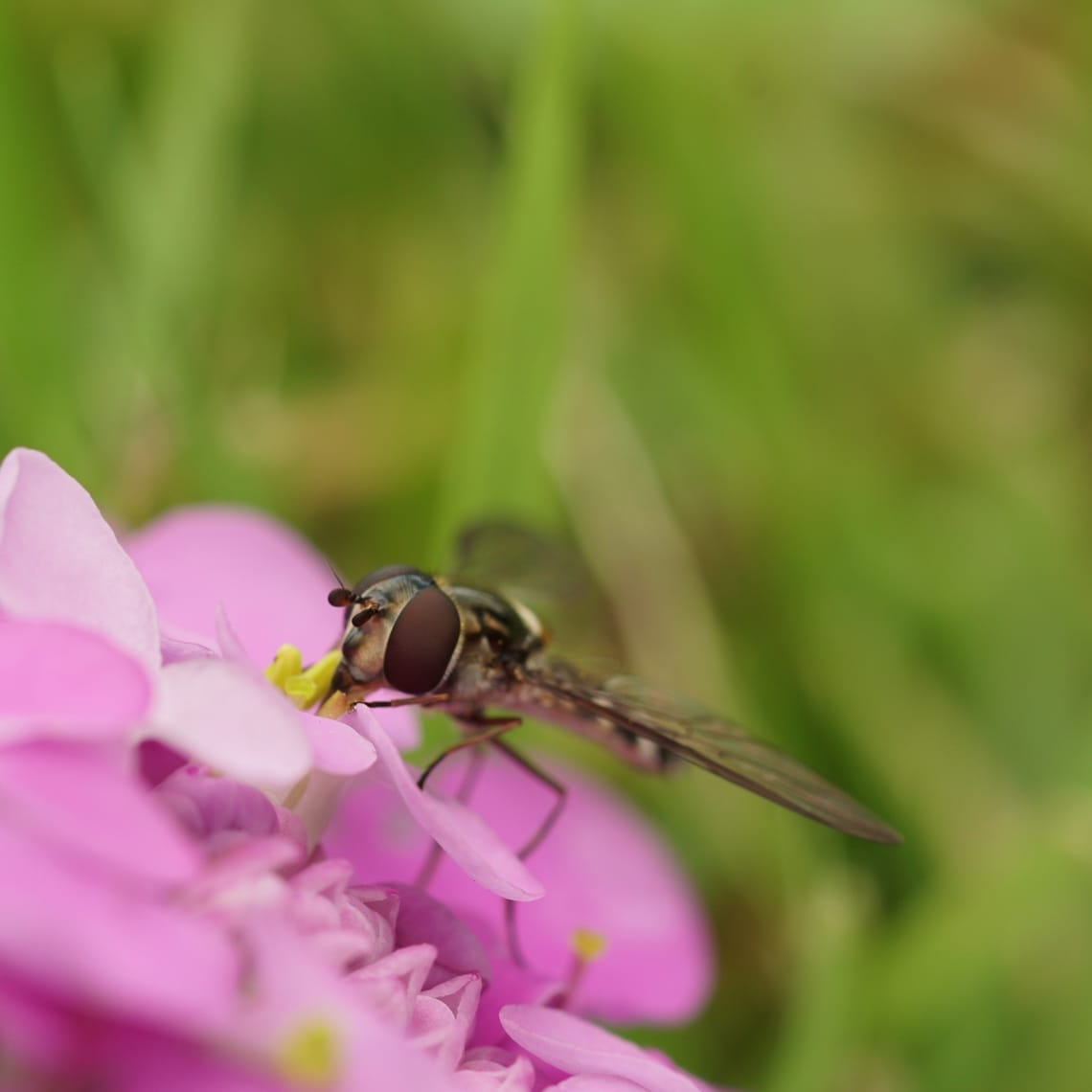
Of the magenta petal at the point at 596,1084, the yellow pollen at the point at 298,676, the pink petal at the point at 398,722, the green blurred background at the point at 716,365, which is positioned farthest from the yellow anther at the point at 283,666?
the green blurred background at the point at 716,365

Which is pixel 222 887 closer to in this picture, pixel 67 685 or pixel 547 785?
pixel 67 685

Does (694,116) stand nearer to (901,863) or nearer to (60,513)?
(901,863)

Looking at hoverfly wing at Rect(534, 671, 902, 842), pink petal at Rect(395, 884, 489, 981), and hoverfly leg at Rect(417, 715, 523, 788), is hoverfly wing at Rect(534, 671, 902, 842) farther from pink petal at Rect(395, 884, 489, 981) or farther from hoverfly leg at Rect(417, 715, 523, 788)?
pink petal at Rect(395, 884, 489, 981)

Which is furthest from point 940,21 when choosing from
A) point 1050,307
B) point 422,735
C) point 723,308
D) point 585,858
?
point 585,858

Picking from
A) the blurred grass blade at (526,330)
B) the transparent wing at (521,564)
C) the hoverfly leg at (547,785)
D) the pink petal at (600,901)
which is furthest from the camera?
the blurred grass blade at (526,330)

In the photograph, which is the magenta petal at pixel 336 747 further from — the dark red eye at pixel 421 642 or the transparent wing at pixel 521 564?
the transparent wing at pixel 521 564

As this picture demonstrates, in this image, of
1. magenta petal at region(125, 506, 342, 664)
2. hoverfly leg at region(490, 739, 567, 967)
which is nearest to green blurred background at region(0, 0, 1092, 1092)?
hoverfly leg at region(490, 739, 567, 967)
